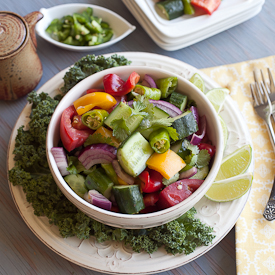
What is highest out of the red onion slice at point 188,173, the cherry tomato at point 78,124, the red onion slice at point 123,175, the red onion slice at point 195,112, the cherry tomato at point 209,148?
the cherry tomato at point 78,124

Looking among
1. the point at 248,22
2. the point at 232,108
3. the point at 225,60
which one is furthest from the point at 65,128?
the point at 248,22

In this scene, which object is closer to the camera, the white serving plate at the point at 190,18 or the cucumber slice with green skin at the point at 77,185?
the cucumber slice with green skin at the point at 77,185

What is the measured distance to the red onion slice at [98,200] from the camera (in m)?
1.42

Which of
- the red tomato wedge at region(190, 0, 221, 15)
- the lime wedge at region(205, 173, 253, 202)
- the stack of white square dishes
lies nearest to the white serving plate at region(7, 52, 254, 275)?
the lime wedge at region(205, 173, 253, 202)

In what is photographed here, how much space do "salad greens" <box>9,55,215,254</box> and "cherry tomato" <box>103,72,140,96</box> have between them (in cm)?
26

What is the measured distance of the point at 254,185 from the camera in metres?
1.85

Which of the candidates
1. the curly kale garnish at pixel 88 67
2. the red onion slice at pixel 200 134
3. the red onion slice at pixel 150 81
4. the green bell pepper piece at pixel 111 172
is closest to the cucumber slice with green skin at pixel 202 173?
the red onion slice at pixel 200 134

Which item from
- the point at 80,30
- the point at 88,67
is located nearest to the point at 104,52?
the point at 80,30

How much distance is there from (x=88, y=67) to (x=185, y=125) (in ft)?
2.42

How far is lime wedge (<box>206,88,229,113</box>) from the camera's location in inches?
72.2

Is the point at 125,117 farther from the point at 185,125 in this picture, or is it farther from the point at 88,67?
the point at 88,67

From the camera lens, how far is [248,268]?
5.45 ft

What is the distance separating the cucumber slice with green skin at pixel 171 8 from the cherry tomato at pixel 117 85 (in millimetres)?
903

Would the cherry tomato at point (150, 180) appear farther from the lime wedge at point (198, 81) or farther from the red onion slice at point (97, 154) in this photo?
the lime wedge at point (198, 81)
